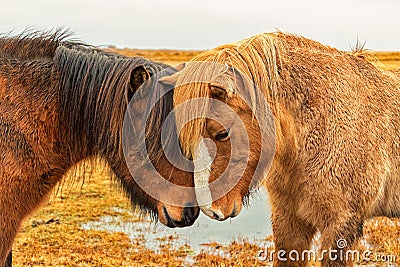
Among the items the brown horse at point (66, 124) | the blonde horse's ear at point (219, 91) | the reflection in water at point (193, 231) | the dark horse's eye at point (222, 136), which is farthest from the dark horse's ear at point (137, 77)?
the reflection in water at point (193, 231)

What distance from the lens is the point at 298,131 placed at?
11.0ft

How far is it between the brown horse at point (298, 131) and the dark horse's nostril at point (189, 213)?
0.13 meters

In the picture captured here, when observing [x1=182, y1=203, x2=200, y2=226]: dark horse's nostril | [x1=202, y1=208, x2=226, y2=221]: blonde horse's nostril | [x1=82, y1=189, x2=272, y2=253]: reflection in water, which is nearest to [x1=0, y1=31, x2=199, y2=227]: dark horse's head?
[x1=182, y1=203, x2=200, y2=226]: dark horse's nostril

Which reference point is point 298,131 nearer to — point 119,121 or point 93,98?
point 119,121

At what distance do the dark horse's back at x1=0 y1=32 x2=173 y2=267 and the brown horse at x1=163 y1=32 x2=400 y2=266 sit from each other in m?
0.52

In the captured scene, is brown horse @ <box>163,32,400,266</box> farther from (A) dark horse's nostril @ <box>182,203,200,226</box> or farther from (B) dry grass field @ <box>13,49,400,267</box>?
(B) dry grass field @ <box>13,49,400,267</box>

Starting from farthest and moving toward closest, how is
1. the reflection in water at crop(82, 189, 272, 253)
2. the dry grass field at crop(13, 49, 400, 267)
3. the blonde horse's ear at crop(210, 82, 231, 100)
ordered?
the reflection in water at crop(82, 189, 272, 253) < the dry grass field at crop(13, 49, 400, 267) < the blonde horse's ear at crop(210, 82, 231, 100)

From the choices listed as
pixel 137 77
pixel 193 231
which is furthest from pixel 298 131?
pixel 193 231

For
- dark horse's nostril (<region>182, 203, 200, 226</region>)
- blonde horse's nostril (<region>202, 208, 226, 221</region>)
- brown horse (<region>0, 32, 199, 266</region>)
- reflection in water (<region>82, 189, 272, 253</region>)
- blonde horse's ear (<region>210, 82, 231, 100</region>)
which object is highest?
blonde horse's ear (<region>210, 82, 231, 100</region>)

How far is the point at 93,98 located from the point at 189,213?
1025mm

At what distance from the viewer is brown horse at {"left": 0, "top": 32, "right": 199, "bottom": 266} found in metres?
3.04

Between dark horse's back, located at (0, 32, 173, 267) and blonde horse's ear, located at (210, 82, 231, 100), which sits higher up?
blonde horse's ear, located at (210, 82, 231, 100)

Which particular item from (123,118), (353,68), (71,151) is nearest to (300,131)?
(353,68)

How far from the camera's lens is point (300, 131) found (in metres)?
3.34
